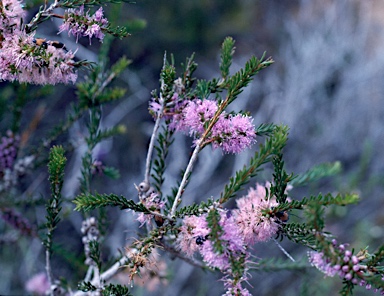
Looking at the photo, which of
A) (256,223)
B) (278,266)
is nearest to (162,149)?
(256,223)

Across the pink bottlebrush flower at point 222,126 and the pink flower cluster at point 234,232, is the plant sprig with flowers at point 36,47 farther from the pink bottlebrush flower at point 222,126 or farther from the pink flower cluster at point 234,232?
the pink flower cluster at point 234,232

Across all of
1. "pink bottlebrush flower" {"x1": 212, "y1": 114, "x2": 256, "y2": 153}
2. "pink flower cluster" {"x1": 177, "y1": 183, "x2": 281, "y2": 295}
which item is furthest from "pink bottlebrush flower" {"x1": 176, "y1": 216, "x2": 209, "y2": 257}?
"pink bottlebrush flower" {"x1": 212, "y1": 114, "x2": 256, "y2": 153}

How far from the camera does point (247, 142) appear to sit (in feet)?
2.26

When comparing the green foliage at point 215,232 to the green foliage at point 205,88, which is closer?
the green foliage at point 215,232

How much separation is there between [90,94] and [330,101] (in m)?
2.04

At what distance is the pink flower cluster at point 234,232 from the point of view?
2.02 feet

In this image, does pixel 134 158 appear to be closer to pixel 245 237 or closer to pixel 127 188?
pixel 127 188

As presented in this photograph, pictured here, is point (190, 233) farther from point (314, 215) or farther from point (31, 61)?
point (31, 61)

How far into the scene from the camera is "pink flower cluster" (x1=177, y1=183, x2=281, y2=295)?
62 cm

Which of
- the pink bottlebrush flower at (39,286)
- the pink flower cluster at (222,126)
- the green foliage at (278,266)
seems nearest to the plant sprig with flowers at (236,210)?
the pink flower cluster at (222,126)

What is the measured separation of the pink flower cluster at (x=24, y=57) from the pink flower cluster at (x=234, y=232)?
318 millimetres

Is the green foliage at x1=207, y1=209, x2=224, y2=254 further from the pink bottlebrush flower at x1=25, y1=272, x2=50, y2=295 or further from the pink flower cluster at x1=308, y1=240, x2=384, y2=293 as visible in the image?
the pink bottlebrush flower at x1=25, y1=272, x2=50, y2=295

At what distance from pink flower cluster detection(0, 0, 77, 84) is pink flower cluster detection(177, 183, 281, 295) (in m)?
0.32

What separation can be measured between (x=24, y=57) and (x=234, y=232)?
0.41 metres
